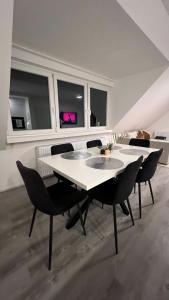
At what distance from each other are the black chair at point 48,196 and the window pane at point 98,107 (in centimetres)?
250

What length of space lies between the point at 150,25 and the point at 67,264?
2761mm

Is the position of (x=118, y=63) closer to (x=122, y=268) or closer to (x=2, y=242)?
(x=122, y=268)

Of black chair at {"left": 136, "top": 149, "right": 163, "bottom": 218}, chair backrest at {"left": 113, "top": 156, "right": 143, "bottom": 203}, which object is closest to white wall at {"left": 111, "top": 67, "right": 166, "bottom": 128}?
black chair at {"left": 136, "top": 149, "right": 163, "bottom": 218}

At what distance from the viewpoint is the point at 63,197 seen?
1.37 metres

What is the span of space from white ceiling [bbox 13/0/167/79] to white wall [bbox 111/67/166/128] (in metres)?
0.32

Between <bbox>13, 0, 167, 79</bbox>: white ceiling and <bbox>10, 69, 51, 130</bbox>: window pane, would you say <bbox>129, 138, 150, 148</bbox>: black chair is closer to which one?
<bbox>13, 0, 167, 79</bbox>: white ceiling

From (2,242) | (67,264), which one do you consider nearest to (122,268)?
(67,264)

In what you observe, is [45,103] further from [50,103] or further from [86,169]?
[86,169]

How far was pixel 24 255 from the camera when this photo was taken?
126cm

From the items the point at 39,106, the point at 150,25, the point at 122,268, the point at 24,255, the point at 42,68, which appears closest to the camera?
the point at 122,268

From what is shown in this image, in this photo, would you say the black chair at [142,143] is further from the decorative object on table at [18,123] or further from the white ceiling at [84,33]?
the decorative object on table at [18,123]

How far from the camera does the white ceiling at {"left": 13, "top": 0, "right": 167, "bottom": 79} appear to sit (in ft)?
4.25

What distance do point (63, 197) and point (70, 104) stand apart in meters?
2.36

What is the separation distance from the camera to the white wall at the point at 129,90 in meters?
2.90
